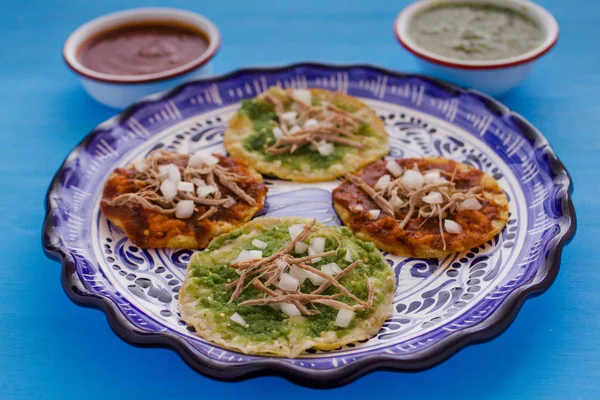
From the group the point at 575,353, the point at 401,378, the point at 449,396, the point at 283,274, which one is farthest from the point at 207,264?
the point at 575,353

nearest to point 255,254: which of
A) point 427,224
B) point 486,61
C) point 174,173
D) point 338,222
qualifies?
point 338,222

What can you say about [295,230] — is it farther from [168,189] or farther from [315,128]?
[315,128]

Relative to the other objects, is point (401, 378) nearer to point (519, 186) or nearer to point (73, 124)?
point (519, 186)

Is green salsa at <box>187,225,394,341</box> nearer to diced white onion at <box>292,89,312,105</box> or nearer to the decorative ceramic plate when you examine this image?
the decorative ceramic plate

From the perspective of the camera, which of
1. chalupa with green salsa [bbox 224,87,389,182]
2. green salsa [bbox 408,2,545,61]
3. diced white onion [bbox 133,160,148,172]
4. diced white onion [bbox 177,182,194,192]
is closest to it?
diced white onion [bbox 177,182,194,192]

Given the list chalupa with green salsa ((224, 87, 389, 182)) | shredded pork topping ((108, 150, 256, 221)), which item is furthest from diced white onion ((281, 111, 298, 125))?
shredded pork topping ((108, 150, 256, 221))
